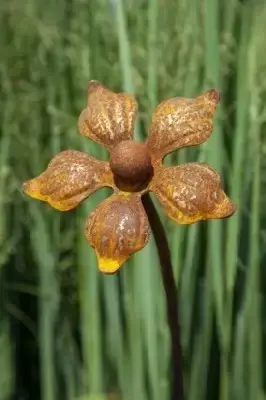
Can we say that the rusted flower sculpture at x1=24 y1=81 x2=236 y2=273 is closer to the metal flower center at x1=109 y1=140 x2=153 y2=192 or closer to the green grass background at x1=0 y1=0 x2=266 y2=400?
the metal flower center at x1=109 y1=140 x2=153 y2=192

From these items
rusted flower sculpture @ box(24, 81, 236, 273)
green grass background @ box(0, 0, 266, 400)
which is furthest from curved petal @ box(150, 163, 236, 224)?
green grass background @ box(0, 0, 266, 400)

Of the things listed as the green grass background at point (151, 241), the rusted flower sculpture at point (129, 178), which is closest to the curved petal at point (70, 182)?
the rusted flower sculpture at point (129, 178)

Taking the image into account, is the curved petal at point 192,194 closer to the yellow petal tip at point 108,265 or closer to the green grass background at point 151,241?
the yellow petal tip at point 108,265

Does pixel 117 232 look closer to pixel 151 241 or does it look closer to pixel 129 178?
pixel 129 178

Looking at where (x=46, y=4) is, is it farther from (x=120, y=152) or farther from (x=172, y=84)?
(x=120, y=152)

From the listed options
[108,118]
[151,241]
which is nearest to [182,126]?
[108,118]

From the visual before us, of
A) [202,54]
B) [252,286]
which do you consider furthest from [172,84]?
[252,286]
